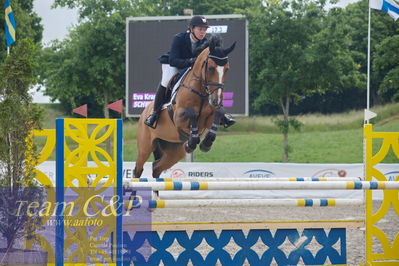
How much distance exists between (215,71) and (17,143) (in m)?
2.02

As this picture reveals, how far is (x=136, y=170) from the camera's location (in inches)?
257

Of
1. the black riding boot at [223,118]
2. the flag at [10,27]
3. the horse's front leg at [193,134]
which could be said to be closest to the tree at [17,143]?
the horse's front leg at [193,134]

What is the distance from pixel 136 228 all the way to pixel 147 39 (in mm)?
8712

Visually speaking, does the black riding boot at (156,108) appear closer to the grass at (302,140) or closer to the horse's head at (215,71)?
the horse's head at (215,71)

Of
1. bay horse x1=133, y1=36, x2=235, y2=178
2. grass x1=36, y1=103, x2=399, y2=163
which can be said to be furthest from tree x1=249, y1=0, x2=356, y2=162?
bay horse x1=133, y1=36, x2=235, y2=178

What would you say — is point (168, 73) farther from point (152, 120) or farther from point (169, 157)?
point (169, 157)

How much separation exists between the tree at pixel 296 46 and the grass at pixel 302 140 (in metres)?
4.16

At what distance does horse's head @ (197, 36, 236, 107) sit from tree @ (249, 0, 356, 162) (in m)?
9.01

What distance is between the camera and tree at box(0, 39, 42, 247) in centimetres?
382

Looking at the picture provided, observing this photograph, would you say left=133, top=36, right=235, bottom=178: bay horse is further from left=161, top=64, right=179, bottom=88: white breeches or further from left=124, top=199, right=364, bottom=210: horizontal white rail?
left=124, top=199, right=364, bottom=210: horizontal white rail

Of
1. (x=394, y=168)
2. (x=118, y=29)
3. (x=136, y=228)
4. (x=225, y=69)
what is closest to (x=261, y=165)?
(x=394, y=168)

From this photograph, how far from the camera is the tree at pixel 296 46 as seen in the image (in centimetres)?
1417

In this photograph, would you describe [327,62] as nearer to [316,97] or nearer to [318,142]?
[318,142]

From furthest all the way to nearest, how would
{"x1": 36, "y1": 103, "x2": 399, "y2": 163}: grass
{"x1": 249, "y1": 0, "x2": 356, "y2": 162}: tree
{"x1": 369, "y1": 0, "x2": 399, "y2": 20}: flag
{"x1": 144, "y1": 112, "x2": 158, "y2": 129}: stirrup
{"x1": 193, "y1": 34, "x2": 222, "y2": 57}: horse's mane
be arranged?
{"x1": 36, "y1": 103, "x2": 399, "y2": 163}: grass
{"x1": 249, "y1": 0, "x2": 356, "y2": 162}: tree
{"x1": 369, "y1": 0, "x2": 399, "y2": 20}: flag
{"x1": 144, "y1": 112, "x2": 158, "y2": 129}: stirrup
{"x1": 193, "y1": 34, "x2": 222, "y2": 57}: horse's mane
